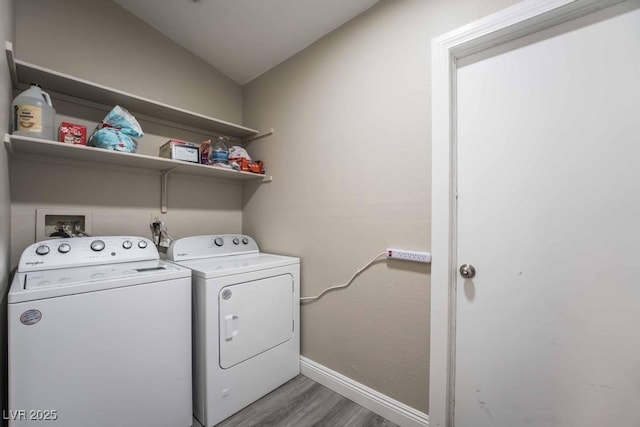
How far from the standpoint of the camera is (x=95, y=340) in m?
1.08

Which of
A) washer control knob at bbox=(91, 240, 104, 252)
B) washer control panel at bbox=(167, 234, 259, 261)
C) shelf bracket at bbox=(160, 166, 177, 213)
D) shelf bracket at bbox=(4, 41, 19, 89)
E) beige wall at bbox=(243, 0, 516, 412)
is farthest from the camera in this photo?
shelf bracket at bbox=(160, 166, 177, 213)

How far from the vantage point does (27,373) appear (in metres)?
0.95

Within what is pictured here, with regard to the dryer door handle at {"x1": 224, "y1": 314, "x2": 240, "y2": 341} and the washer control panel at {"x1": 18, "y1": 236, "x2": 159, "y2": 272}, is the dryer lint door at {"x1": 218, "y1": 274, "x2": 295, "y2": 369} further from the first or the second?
the washer control panel at {"x1": 18, "y1": 236, "x2": 159, "y2": 272}

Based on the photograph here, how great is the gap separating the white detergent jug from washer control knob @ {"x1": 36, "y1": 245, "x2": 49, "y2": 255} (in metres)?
0.56

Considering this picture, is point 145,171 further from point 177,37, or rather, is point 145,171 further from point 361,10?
point 361,10

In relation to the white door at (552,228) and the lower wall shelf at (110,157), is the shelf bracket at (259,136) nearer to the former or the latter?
the lower wall shelf at (110,157)

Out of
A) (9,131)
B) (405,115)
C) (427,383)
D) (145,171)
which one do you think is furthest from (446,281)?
(9,131)

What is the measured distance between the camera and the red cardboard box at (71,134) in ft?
4.52

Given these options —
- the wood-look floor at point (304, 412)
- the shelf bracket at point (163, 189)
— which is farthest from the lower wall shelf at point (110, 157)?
the wood-look floor at point (304, 412)

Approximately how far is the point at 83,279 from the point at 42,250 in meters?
0.43

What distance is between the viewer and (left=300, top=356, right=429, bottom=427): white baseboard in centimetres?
137

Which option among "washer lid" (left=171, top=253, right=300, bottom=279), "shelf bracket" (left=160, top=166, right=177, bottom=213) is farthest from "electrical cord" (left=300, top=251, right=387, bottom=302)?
"shelf bracket" (left=160, top=166, right=177, bottom=213)

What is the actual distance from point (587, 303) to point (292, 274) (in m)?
1.51

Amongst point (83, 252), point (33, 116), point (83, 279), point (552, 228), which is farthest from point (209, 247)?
point (552, 228)
